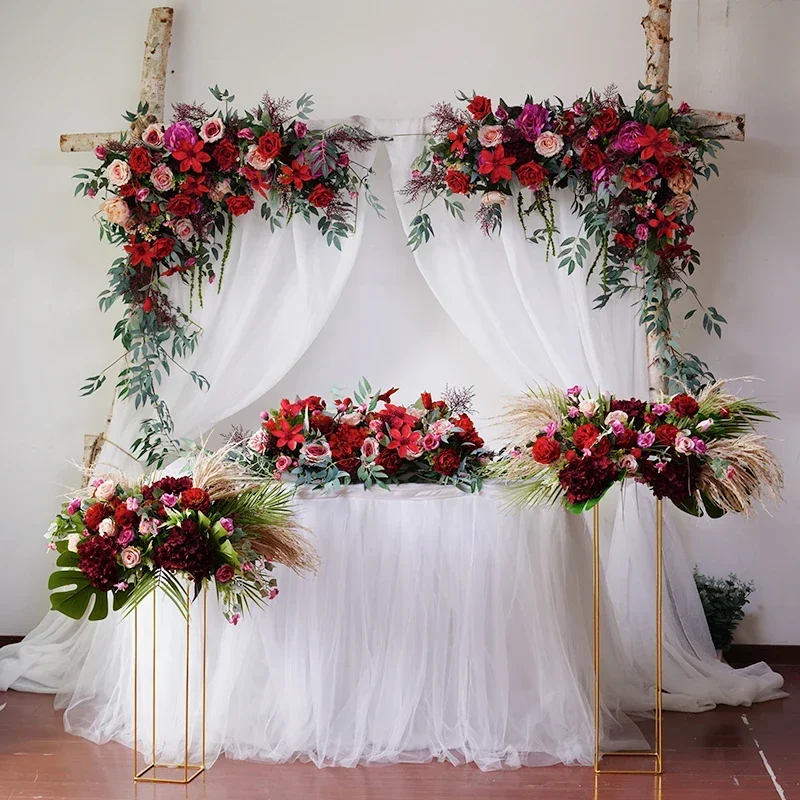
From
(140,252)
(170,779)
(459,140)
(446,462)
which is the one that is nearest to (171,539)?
(170,779)

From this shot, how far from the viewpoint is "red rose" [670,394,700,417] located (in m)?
3.02

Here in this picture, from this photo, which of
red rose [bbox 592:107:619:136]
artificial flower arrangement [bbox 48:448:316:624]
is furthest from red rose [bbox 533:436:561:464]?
red rose [bbox 592:107:619:136]

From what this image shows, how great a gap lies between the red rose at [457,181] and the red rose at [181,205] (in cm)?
102

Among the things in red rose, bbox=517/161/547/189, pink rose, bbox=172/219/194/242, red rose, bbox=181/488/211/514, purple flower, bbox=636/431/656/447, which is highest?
red rose, bbox=517/161/547/189

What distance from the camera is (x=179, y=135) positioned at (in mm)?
4039

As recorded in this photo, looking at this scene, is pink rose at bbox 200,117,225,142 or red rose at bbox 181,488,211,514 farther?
pink rose at bbox 200,117,225,142

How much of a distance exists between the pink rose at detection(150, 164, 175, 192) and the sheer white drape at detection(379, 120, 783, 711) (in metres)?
0.88

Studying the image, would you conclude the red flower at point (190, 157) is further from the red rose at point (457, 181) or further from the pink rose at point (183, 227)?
the red rose at point (457, 181)

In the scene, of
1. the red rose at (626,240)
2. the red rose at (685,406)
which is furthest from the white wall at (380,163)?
the red rose at (685,406)

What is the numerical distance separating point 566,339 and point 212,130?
5.29ft

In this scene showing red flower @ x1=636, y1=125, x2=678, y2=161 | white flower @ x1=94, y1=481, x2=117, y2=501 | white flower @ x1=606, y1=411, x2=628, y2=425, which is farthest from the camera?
red flower @ x1=636, y1=125, x2=678, y2=161

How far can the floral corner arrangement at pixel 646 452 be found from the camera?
2.93 meters

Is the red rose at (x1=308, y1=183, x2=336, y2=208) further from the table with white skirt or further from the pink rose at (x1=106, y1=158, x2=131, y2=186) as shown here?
the table with white skirt

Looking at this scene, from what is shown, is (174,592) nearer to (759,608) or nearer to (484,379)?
(484,379)
